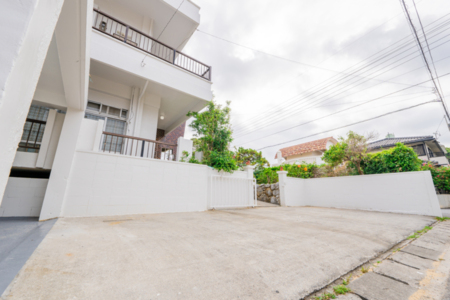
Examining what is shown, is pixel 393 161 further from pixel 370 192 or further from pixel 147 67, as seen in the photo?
pixel 147 67

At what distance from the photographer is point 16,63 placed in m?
0.57

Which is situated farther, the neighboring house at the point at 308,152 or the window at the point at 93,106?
the neighboring house at the point at 308,152

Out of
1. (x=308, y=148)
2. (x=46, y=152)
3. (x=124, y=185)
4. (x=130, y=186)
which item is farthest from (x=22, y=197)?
(x=308, y=148)

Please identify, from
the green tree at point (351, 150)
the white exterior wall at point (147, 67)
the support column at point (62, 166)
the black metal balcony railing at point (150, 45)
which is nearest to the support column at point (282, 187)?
the green tree at point (351, 150)

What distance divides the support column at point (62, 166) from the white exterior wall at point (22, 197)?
55 centimetres

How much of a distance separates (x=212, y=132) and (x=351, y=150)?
5.20 metres

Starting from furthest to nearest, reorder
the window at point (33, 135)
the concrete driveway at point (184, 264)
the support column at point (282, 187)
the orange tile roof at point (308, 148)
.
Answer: the orange tile roof at point (308, 148)
the support column at point (282, 187)
the window at point (33, 135)
the concrete driveway at point (184, 264)

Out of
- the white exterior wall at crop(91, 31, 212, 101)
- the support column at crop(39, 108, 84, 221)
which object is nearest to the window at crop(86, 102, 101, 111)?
the white exterior wall at crop(91, 31, 212, 101)

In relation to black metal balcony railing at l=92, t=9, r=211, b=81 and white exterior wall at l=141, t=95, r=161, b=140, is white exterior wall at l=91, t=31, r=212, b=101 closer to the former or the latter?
black metal balcony railing at l=92, t=9, r=211, b=81

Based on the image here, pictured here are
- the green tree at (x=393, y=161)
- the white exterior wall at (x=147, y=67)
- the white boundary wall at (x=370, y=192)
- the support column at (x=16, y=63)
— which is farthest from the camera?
the green tree at (x=393, y=161)

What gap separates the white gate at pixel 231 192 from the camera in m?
5.54

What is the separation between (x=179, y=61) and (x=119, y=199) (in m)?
4.90

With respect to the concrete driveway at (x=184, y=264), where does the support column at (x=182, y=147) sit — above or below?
above

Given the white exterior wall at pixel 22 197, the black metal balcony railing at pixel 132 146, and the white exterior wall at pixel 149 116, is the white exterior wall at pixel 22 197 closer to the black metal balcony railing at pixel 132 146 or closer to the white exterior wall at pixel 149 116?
the black metal balcony railing at pixel 132 146
